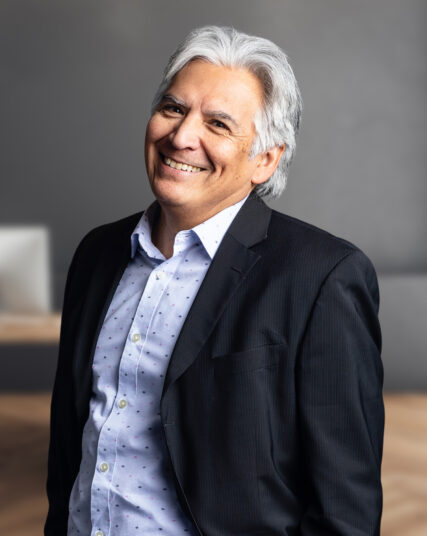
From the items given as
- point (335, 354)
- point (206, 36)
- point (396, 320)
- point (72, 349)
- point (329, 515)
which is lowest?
point (396, 320)

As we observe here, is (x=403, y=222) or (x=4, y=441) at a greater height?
(x=403, y=222)

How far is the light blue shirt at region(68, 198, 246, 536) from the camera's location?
132cm

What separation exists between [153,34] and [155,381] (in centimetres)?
427

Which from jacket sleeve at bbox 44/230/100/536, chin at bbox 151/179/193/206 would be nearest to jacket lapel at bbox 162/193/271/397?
chin at bbox 151/179/193/206

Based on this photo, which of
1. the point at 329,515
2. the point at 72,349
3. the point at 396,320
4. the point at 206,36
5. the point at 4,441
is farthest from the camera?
the point at 396,320

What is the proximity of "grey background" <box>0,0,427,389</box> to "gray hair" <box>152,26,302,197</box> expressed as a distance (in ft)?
12.1

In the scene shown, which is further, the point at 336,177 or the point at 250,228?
the point at 336,177

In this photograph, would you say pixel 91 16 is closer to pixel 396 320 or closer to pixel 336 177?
pixel 336 177

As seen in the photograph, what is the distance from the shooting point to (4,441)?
161 inches

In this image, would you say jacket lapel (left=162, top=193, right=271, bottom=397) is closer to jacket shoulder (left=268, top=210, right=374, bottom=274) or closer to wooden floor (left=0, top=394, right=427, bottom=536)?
jacket shoulder (left=268, top=210, right=374, bottom=274)

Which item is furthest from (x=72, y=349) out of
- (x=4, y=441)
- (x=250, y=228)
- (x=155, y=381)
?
(x=4, y=441)

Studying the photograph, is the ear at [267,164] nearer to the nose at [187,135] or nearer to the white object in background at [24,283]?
the nose at [187,135]

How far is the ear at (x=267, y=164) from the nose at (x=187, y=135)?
0.52 feet

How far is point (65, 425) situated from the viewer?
1.55m
